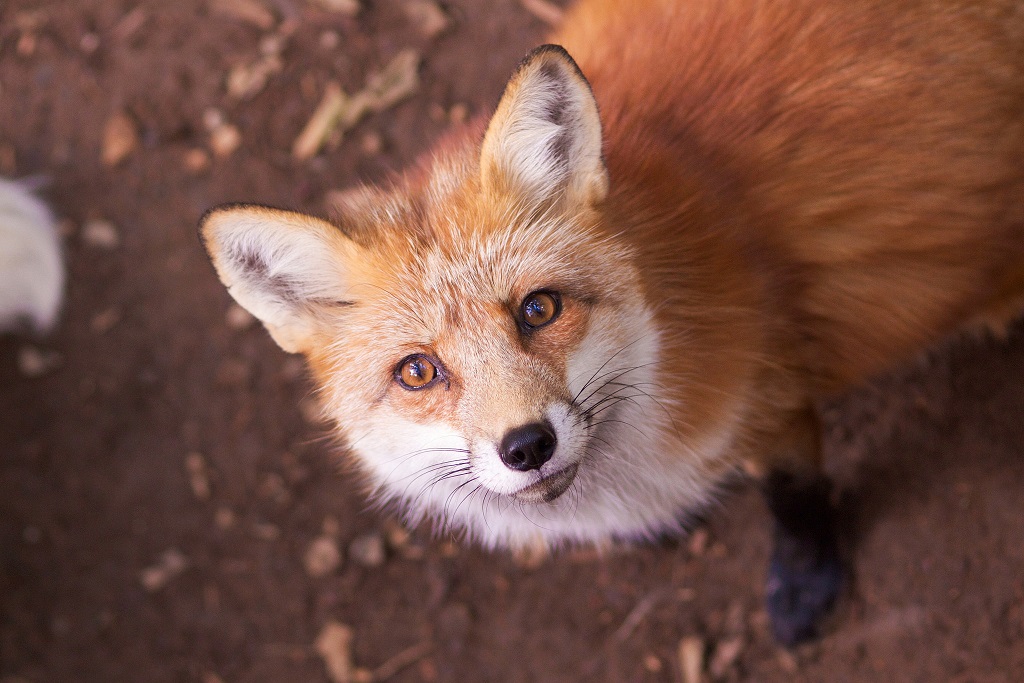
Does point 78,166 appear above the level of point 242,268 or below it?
above

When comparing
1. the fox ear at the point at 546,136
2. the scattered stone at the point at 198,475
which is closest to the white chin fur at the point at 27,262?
the scattered stone at the point at 198,475

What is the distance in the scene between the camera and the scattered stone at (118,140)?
3.71 meters

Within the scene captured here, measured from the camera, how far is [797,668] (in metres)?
2.59

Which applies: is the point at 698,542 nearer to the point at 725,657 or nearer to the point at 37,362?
the point at 725,657

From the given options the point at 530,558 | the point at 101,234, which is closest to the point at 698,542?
the point at 530,558

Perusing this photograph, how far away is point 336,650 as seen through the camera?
3.01 meters

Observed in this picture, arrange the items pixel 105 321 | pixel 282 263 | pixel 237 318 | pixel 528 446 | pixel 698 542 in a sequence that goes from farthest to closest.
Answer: pixel 105 321, pixel 237 318, pixel 698 542, pixel 282 263, pixel 528 446

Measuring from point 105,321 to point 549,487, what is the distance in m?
2.70

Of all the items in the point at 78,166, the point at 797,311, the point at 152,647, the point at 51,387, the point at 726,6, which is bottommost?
the point at 152,647

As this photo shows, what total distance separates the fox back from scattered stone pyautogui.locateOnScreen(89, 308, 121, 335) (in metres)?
1.98

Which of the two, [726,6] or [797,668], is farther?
[797,668]

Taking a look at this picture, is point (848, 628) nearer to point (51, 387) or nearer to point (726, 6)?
point (726, 6)

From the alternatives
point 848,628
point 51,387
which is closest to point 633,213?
point 848,628

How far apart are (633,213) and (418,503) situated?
91 centimetres
